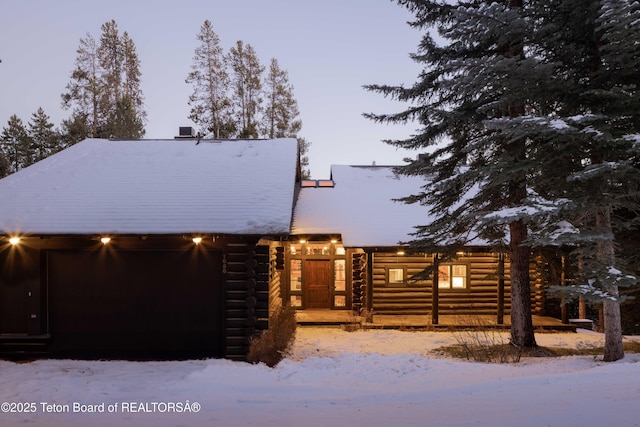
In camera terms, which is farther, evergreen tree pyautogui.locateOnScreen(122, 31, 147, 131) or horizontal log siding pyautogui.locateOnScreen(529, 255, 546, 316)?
evergreen tree pyautogui.locateOnScreen(122, 31, 147, 131)

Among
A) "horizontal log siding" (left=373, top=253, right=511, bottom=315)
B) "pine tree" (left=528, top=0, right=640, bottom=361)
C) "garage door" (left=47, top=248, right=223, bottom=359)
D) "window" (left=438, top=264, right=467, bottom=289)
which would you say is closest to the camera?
"pine tree" (left=528, top=0, right=640, bottom=361)

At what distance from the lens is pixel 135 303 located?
10680 millimetres

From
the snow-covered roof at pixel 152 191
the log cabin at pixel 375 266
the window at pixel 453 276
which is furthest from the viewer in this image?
the window at pixel 453 276

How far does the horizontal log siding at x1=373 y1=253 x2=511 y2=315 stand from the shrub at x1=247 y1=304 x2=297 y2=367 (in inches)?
235

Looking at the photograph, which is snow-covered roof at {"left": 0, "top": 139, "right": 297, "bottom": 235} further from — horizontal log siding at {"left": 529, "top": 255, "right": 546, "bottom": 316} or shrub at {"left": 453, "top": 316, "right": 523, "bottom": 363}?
horizontal log siding at {"left": 529, "top": 255, "right": 546, "bottom": 316}

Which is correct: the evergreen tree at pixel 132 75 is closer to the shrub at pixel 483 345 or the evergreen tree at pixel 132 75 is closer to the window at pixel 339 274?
the window at pixel 339 274

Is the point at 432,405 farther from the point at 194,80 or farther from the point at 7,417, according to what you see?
the point at 194,80

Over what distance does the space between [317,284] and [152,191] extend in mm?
7641

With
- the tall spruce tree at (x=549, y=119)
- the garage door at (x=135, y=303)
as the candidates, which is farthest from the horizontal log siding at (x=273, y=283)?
the tall spruce tree at (x=549, y=119)

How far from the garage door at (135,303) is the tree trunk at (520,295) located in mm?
7200

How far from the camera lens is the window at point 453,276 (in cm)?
1625

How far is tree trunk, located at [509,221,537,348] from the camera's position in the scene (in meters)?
10.6

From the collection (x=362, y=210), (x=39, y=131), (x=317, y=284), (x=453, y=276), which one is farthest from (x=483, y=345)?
(x=39, y=131)

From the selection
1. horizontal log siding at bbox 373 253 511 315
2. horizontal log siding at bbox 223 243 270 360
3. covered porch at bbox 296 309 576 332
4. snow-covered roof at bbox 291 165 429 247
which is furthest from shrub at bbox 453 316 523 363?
horizontal log siding at bbox 223 243 270 360
